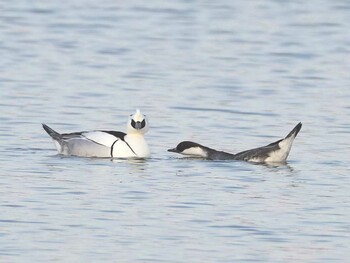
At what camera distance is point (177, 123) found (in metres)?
19.4

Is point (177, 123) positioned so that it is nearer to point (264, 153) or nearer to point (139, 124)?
point (139, 124)

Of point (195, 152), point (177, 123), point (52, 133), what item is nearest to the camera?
point (195, 152)

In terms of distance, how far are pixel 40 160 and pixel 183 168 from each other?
5.06ft

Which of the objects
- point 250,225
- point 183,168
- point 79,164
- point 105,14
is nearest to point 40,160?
point 79,164

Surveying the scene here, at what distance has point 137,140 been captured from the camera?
56.6 feet

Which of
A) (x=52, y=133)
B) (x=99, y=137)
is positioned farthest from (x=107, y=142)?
(x=52, y=133)

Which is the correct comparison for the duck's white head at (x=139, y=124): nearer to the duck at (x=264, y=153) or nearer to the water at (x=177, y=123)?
the water at (x=177, y=123)

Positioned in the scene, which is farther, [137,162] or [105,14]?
[105,14]

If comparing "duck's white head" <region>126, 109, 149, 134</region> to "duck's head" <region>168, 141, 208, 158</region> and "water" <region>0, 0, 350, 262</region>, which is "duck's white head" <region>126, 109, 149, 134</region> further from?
"duck's head" <region>168, 141, 208, 158</region>

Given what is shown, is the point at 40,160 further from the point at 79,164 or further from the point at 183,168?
the point at 183,168

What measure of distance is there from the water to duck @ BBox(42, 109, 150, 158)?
0.20m

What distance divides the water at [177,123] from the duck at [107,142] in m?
0.20

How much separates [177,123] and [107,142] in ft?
7.47

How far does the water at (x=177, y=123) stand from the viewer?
1244cm
